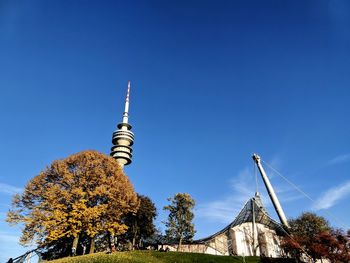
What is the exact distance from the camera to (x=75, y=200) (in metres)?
38.4

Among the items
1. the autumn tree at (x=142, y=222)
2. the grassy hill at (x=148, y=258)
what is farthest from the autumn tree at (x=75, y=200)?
the autumn tree at (x=142, y=222)

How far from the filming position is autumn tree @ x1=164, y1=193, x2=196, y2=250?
59.9 meters

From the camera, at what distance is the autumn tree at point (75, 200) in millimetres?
36156

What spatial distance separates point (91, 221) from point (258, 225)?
1324 inches

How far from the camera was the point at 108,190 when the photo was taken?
41094mm

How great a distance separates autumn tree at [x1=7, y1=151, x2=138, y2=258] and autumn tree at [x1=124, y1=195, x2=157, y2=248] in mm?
15017

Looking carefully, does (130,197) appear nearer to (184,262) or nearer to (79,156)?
(79,156)

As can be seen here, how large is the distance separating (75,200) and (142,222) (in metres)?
24.4

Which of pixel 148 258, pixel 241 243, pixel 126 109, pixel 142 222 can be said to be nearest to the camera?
pixel 148 258

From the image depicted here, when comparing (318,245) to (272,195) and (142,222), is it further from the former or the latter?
(142,222)

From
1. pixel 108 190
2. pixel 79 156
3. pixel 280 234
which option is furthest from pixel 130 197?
pixel 280 234

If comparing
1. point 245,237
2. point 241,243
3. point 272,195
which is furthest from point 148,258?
point 272,195

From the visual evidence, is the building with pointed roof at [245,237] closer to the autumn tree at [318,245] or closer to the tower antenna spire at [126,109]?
the autumn tree at [318,245]

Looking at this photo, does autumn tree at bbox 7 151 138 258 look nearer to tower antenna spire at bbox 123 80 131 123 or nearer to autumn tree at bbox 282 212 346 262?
autumn tree at bbox 282 212 346 262
